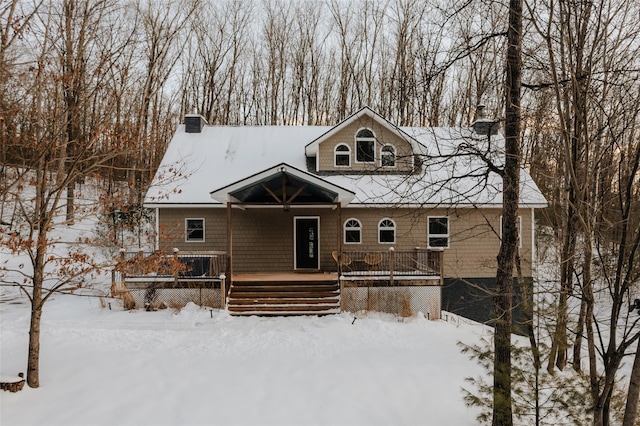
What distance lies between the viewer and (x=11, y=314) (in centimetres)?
1225

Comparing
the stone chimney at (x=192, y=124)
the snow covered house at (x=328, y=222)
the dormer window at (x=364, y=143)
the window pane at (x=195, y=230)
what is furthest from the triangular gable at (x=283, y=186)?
the stone chimney at (x=192, y=124)

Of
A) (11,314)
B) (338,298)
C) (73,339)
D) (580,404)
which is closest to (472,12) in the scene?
(580,404)

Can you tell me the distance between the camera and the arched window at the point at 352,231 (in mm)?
15828

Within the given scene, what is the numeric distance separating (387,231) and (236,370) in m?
9.24

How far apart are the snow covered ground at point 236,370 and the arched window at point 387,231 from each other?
Result: 4.52 meters

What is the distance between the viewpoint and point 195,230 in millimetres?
15414

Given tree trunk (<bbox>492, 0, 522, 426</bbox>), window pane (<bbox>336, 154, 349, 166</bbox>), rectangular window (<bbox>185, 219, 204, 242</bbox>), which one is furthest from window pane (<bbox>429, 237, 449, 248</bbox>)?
tree trunk (<bbox>492, 0, 522, 426</bbox>)

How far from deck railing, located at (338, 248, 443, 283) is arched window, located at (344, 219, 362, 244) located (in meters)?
0.81

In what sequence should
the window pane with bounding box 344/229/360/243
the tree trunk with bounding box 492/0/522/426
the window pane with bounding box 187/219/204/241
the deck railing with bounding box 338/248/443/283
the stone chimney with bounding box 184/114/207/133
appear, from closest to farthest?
the tree trunk with bounding box 492/0/522/426 → the deck railing with bounding box 338/248/443/283 → the window pane with bounding box 187/219/204/241 → the window pane with bounding box 344/229/360/243 → the stone chimney with bounding box 184/114/207/133

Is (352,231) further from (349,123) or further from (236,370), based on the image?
(236,370)

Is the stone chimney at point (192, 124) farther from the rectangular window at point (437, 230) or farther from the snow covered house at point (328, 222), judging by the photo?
the rectangular window at point (437, 230)

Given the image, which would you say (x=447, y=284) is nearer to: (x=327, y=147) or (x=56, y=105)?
(x=327, y=147)

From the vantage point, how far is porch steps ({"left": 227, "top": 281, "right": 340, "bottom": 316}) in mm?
12117

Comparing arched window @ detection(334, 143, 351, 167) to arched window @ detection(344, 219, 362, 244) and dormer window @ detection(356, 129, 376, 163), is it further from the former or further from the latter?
arched window @ detection(344, 219, 362, 244)
